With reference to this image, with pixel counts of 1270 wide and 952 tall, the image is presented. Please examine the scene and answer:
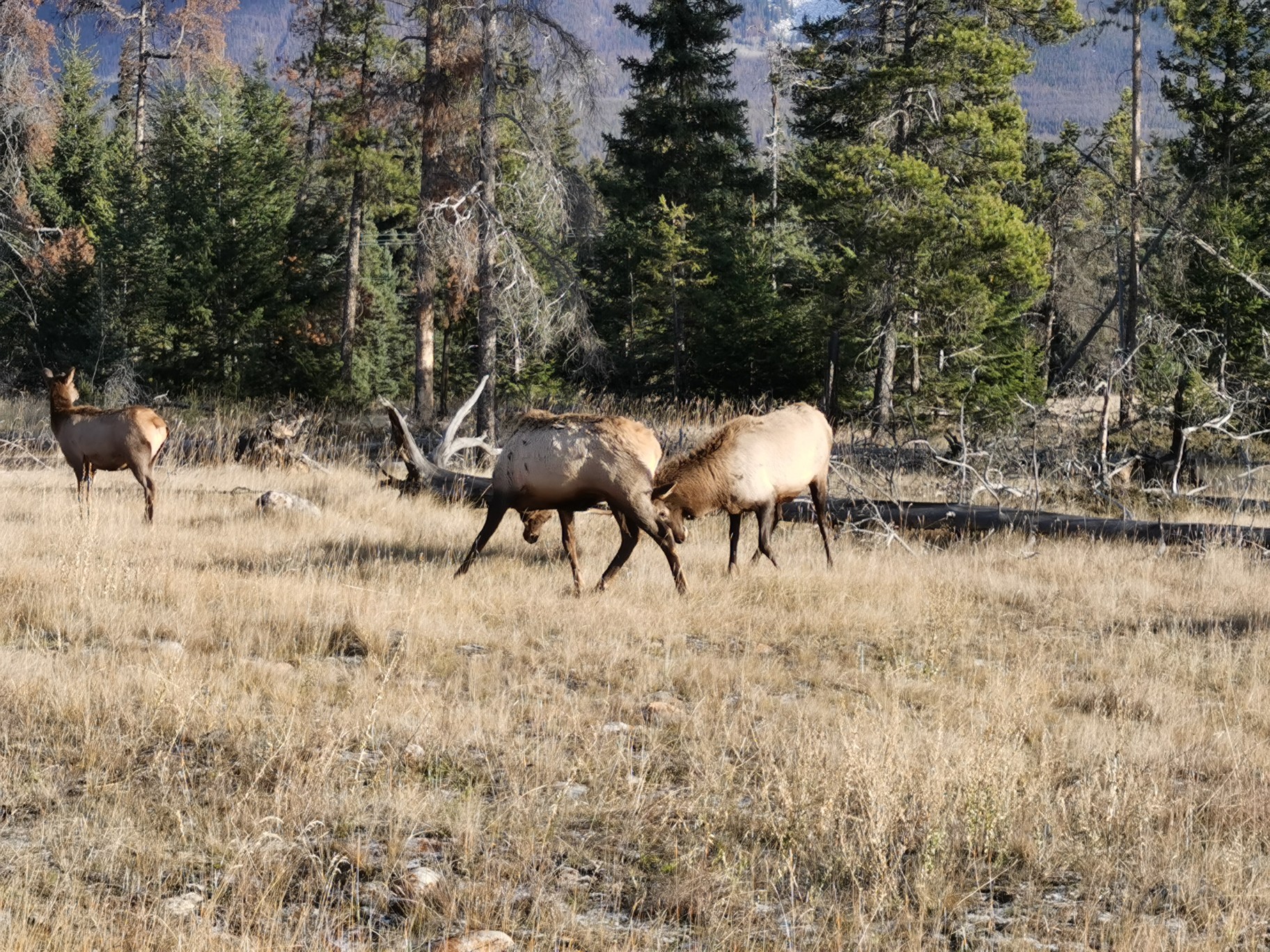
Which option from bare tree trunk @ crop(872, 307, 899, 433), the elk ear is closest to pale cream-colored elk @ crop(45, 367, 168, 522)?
the elk ear

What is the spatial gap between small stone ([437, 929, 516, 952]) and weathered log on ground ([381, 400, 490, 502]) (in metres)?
9.58

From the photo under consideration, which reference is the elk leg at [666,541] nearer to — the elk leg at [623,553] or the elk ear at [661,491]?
the elk leg at [623,553]

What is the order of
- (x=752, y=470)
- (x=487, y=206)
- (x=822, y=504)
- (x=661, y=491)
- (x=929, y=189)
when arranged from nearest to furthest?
(x=661, y=491) < (x=752, y=470) < (x=822, y=504) < (x=487, y=206) < (x=929, y=189)

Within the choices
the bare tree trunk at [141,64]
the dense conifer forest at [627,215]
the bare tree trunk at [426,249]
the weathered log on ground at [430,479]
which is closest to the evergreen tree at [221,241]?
the dense conifer forest at [627,215]

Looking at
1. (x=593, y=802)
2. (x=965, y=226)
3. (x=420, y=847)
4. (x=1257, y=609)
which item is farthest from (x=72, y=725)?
(x=965, y=226)

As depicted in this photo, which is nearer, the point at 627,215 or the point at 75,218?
the point at 627,215

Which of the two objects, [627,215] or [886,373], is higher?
[627,215]

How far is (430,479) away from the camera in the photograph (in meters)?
13.7

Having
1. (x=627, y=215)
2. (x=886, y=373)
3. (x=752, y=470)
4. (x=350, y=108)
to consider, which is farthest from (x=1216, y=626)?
(x=627, y=215)

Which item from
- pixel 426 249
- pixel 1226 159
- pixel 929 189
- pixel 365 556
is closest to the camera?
pixel 365 556

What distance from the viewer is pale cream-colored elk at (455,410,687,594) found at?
8.49m

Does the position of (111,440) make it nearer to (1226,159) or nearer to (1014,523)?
(1014,523)

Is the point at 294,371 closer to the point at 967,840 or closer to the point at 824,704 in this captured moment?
the point at 824,704

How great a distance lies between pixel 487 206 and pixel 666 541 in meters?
10.0
